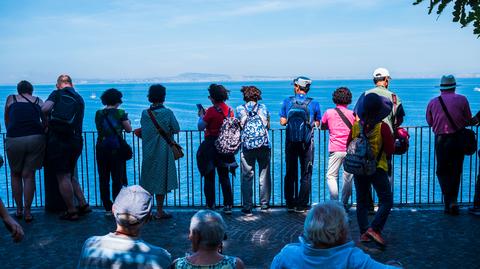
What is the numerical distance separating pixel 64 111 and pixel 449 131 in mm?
5269

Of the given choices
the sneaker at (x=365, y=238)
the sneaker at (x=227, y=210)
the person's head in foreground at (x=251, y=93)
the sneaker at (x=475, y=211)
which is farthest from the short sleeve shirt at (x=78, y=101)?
the sneaker at (x=475, y=211)

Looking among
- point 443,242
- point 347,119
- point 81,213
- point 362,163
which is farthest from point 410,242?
point 81,213

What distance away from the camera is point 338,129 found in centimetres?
832

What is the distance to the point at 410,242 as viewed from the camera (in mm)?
7164

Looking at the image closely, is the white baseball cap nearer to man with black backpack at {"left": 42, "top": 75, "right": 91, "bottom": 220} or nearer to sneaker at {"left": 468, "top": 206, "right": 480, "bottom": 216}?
sneaker at {"left": 468, "top": 206, "right": 480, "bottom": 216}

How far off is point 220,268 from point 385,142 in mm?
3500

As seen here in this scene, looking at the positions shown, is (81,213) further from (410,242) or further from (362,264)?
(362,264)

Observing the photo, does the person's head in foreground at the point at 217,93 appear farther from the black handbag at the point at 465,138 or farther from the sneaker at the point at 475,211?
the sneaker at the point at 475,211

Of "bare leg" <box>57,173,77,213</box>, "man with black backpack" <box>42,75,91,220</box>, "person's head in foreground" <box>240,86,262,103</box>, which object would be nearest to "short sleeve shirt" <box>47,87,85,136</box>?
"man with black backpack" <box>42,75,91,220</box>

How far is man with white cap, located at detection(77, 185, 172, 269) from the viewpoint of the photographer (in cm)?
372

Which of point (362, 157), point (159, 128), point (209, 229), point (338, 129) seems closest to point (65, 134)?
point (159, 128)

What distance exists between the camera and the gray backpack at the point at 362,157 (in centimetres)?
655

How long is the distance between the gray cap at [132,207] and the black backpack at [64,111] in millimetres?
4450

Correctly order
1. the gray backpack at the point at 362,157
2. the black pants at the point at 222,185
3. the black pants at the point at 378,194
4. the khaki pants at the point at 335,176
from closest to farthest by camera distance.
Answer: the gray backpack at the point at 362,157, the black pants at the point at 378,194, the khaki pants at the point at 335,176, the black pants at the point at 222,185
